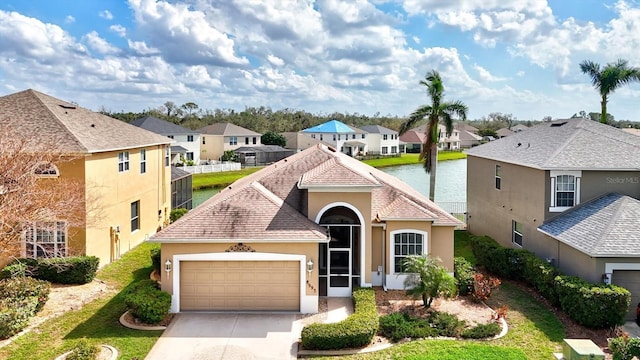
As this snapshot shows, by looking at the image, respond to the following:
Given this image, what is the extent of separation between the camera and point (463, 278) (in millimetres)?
15984

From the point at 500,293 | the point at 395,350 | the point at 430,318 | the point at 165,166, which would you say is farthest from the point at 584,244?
the point at 165,166

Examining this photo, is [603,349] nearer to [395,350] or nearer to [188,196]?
[395,350]

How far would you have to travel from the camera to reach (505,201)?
21891 millimetres

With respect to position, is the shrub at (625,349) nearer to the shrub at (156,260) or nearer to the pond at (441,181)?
the shrub at (156,260)

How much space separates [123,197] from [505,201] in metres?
17.8

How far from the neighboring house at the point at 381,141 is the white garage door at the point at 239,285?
236 feet

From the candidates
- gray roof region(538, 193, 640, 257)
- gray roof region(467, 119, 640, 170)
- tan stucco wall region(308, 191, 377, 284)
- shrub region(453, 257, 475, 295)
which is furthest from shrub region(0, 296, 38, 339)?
gray roof region(467, 119, 640, 170)

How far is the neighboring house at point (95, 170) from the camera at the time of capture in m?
17.1

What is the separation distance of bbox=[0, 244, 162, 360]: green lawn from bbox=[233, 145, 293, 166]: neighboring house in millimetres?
49476

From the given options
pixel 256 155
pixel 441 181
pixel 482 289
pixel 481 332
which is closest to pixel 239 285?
→ pixel 481 332

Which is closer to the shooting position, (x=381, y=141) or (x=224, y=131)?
(x=224, y=131)

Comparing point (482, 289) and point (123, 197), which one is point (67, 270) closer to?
point (123, 197)

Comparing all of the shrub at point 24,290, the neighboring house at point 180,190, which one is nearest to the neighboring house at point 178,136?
the neighboring house at point 180,190

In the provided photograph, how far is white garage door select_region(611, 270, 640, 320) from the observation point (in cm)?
1405
